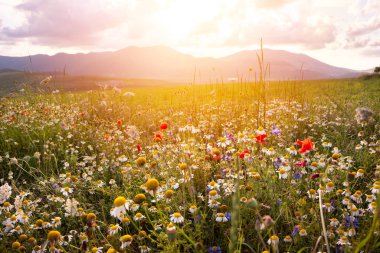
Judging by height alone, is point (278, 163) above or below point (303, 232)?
above

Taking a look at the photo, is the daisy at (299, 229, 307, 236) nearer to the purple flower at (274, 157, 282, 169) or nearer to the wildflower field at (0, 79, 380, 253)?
the wildflower field at (0, 79, 380, 253)

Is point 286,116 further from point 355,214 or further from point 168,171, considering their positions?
point 355,214

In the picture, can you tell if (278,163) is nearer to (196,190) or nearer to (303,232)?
(196,190)

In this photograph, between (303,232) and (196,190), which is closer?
(303,232)

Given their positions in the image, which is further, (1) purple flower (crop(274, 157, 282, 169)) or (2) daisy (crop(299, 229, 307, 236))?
(1) purple flower (crop(274, 157, 282, 169))

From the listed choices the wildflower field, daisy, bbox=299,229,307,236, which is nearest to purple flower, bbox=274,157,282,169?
the wildflower field

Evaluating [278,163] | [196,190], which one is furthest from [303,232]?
[196,190]

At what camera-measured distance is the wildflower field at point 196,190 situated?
81.9 inches

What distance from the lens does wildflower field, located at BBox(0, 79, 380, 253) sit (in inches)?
81.9

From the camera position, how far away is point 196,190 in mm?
3199

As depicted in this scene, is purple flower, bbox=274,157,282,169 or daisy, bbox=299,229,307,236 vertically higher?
purple flower, bbox=274,157,282,169

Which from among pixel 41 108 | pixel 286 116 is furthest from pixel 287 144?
pixel 41 108

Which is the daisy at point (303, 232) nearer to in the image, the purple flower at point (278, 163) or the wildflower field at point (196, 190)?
the wildflower field at point (196, 190)

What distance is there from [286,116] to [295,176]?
308 cm
